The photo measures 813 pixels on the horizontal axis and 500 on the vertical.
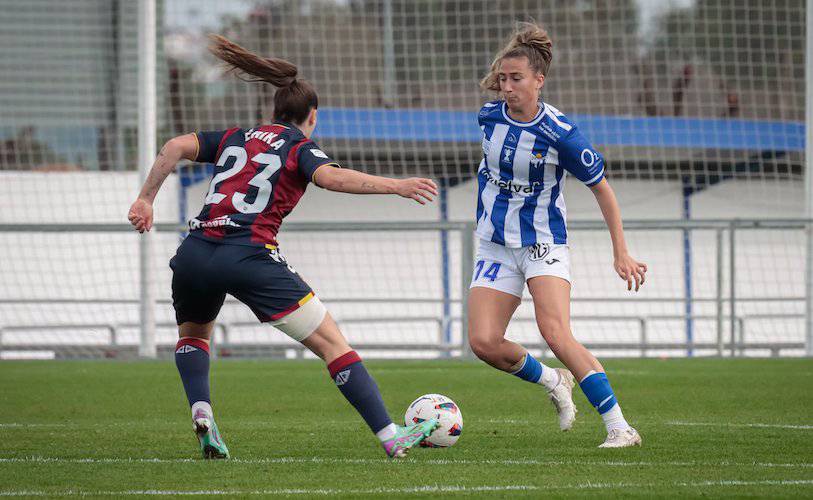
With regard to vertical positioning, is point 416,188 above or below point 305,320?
above

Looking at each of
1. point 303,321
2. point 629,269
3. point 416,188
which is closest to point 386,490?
point 303,321

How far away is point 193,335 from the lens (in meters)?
5.64

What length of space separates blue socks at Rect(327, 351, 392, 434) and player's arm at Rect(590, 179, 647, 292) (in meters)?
1.23

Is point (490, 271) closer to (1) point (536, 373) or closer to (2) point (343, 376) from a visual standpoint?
(1) point (536, 373)

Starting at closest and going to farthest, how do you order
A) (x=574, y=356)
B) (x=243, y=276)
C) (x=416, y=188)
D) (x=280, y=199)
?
(x=416, y=188) → (x=243, y=276) → (x=280, y=199) → (x=574, y=356)

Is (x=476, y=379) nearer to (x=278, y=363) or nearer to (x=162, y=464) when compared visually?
(x=278, y=363)

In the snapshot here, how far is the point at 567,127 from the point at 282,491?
7.85 ft

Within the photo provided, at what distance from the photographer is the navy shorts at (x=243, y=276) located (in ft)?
16.9

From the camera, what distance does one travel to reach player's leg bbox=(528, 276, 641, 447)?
5.66 metres

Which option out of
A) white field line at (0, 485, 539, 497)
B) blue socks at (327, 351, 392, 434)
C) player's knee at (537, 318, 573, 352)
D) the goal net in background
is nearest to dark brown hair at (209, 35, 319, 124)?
blue socks at (327, 351, 392, 434)

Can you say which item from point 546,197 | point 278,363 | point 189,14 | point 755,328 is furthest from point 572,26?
point 546,197

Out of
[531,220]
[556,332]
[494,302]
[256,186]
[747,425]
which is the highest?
[256,186]

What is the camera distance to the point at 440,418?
571 cm

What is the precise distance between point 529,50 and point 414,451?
2.00 metres
